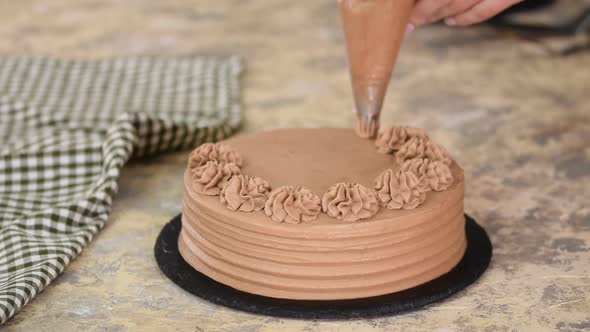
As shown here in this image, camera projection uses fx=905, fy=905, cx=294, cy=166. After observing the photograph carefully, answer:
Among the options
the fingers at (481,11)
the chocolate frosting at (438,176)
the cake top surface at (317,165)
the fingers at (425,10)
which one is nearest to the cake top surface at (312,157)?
the cake top surface at (317,165)

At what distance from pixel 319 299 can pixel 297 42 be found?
2734 millimetres

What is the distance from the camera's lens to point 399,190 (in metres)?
2.11

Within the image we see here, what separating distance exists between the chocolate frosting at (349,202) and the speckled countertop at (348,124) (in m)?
0.25

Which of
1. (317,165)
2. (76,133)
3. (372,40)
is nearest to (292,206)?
(317,165)

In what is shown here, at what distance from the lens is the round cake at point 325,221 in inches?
80.8

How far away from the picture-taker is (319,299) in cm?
210

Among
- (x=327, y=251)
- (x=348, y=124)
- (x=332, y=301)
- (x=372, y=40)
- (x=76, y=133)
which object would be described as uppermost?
(x=372, y=40)

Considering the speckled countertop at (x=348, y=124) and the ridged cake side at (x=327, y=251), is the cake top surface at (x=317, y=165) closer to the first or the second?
the ridged cake side at (x=327, y=251)

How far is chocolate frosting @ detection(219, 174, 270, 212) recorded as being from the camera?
2.10 metres

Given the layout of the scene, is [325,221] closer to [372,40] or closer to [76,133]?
[372,40]

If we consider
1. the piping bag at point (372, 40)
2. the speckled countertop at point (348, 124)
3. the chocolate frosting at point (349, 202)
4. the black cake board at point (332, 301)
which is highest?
the piping bag at point (372, 40)

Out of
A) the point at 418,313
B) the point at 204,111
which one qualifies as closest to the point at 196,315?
the point at 418,313

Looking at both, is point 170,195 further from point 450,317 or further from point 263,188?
point 450,317

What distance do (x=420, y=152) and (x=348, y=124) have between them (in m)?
1.27
